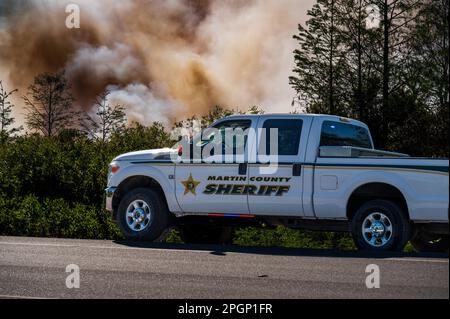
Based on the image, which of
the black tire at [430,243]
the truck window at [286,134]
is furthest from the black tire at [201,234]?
the black tire at [430,243]

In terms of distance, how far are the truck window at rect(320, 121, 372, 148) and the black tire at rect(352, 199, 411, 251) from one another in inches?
59.1

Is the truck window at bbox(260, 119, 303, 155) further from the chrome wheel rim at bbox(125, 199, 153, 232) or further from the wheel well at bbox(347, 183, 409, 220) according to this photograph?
the chrome wheel rim at bbox(125, 199, 153, 232)

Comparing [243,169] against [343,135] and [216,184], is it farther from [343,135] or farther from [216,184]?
[343,135]

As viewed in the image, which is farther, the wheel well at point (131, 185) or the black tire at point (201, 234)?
the black tire at point (201, 234)

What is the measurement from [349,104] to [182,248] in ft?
99.2

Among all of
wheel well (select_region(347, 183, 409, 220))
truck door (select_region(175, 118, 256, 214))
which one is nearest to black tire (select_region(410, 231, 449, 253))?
wheel well (select_region(347, 183, 409, 220))

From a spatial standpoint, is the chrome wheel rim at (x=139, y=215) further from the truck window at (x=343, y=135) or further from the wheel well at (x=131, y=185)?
the truck window at (x=343, y=135)

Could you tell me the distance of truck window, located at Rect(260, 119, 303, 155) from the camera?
14.0m

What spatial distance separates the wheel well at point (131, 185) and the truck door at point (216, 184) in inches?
31.2

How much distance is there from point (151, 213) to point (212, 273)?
457 cm

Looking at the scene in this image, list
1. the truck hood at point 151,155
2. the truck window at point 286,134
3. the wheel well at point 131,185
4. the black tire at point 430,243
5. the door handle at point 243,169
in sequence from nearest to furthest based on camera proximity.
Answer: the truck window at point 286,134, the door handle at point 243,169, the black tire at point 430,243, the truck hood at point 151,155, the wheel well at point 131,185

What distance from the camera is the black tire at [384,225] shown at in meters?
12.9

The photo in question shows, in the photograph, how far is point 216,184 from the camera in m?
14.4
